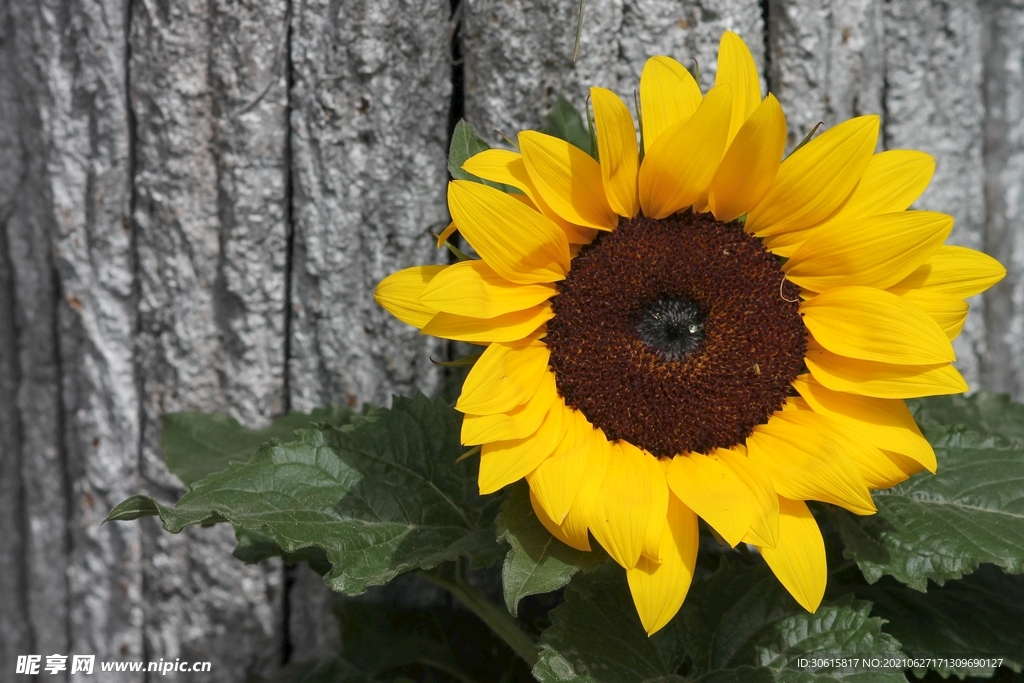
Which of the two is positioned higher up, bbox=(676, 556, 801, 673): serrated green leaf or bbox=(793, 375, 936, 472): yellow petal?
bbox=(793, 375, 936, 472): yellow petal

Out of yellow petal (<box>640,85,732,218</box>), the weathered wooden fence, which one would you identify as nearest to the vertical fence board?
the weathered wooden fence

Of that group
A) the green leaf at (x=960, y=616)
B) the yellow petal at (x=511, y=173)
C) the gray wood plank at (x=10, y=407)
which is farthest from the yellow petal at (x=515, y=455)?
the gray wood plank at (x=10, y=407)

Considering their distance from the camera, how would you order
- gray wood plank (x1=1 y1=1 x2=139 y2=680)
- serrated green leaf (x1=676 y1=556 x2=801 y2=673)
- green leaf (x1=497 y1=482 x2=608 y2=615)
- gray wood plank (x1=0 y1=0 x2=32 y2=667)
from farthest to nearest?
gray wood plank (x1=0 y1=0 x2=32 y2=667) → gray wood plank (x1=1 y1=1 x2=139 y2=680) → serrated green leaf (x1=676 y1=556 x2=801 y2=673) → green leaf (x1=497 y1=482 x2=608 y2=615)

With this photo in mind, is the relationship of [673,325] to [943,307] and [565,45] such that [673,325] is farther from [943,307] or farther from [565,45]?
[565,45]

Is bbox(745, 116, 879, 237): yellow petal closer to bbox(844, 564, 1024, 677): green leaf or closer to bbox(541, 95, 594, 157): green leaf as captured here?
bbox(541, 95, 594, 157): green leaf

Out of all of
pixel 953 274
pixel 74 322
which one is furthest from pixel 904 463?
pixel 74 322

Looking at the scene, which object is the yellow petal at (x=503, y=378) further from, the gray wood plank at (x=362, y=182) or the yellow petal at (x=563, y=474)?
the gray wood plank at (x=362, y=182)
